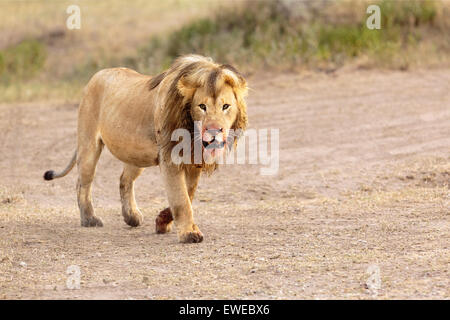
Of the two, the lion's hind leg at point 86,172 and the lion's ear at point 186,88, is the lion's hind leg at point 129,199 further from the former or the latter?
the lion's ear at point 186,88

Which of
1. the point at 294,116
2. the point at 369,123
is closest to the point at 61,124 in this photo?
the point at 294,116

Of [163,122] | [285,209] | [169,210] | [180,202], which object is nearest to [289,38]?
[285,209]

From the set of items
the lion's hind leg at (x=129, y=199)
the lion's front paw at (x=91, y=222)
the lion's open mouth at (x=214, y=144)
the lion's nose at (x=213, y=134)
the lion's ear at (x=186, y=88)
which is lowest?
the lion's front paw at (x=91, y=222)

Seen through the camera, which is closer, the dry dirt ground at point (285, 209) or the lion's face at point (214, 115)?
the dry dirt ground at point (285, 209)

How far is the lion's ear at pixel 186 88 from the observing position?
6070mm

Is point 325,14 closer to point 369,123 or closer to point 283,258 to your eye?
point 369,123

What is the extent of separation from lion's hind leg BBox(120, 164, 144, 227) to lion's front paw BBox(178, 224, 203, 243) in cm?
108

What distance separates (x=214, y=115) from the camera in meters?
5.91

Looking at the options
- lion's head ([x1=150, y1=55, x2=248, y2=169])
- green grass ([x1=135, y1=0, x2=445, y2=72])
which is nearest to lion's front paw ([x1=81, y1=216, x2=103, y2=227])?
lion's head ([x1=150, y1=55, x2=248, y2=169])

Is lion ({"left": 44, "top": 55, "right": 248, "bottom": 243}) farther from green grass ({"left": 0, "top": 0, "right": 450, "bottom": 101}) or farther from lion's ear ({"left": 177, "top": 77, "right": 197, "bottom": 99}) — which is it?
green grass ({"left": 0, "top": 0, "right": 450, "bottom": 101})

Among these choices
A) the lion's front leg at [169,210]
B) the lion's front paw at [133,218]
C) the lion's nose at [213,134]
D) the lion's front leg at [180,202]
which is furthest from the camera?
the lion's front paw at [133,218]

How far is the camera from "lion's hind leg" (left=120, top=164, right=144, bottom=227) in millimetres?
7312

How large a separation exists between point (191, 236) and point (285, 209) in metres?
1.69

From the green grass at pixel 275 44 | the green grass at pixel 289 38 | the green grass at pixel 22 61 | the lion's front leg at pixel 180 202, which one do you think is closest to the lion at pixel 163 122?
the lion's front leg at pixel 180 202
